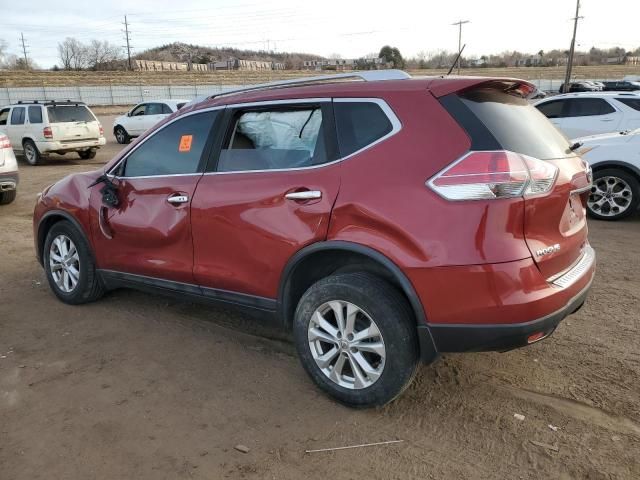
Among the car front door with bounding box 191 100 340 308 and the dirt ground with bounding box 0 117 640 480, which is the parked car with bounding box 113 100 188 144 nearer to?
the dirt ground with bounding box 0 117 640 480

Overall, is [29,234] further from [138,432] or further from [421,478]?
[421,478]

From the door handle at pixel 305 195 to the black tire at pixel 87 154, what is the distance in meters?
14.7

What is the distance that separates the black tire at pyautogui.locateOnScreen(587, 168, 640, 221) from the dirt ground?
136 inches

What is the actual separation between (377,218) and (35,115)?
15.2 metres

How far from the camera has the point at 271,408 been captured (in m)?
3.10

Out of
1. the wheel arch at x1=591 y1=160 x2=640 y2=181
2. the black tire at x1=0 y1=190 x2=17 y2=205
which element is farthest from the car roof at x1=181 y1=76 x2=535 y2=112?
the black tire at x1=0 y1=190 x2=17 y2=205

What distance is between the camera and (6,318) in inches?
177

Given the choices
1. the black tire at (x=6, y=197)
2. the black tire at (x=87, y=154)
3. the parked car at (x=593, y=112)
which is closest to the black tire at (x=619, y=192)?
the parked car at (x=593, y=112)

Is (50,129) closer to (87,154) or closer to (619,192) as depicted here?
(87,154)

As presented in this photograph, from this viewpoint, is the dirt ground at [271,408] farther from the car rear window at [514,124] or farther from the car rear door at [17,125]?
the car rear door at [17,125]

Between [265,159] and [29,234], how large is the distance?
539 cm

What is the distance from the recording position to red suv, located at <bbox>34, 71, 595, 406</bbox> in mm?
2586

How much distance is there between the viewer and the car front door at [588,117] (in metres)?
10.4

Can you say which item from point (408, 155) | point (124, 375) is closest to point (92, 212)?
point (124, 375)
